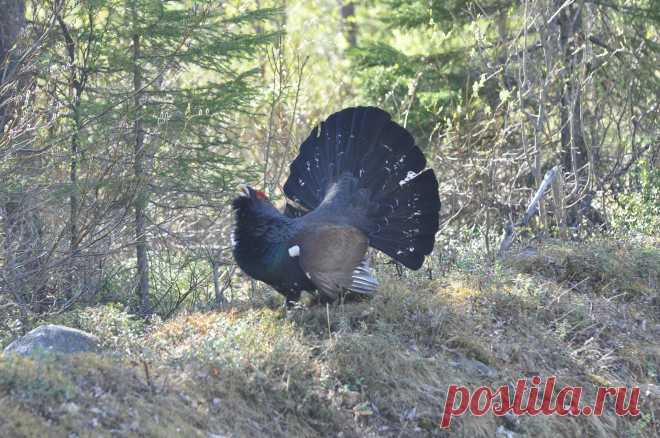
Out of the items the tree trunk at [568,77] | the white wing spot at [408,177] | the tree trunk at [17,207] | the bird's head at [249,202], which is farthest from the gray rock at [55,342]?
the tree trunk at [568,77]

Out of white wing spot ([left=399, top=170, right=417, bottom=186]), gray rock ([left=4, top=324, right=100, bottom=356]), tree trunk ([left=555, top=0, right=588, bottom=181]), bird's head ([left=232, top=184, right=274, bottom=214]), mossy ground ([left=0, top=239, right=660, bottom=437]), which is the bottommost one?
mossy ground ([left=0, top=239, right=660, bottom=437])

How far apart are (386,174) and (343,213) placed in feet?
2.10

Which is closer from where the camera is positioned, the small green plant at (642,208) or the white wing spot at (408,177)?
the white wing spot at (408,177)

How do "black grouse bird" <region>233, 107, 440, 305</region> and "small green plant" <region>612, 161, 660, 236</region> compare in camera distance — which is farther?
"small green plant" <region>612, 161, 660, 236</region>

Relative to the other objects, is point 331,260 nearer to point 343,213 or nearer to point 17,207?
point 343,213

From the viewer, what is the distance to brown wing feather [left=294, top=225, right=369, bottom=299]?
6.81 m

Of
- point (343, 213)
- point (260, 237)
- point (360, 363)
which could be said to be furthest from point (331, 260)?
point (360, 363)

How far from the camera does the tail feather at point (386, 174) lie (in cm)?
761

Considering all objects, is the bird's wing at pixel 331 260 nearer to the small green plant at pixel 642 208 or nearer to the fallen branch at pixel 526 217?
the fallen branch at pixel 526 217

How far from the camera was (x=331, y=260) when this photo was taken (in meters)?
6.96

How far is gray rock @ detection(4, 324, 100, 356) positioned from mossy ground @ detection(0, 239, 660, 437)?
22 centimetres

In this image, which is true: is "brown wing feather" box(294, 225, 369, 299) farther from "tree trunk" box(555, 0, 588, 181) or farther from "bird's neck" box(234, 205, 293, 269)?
"tree trunk" box(555, 0, 588, 181)

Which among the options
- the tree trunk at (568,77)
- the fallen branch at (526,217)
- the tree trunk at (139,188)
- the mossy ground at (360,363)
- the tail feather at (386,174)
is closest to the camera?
the mossy ground at (360,363)

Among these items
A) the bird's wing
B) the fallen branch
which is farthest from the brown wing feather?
the fallen branch
